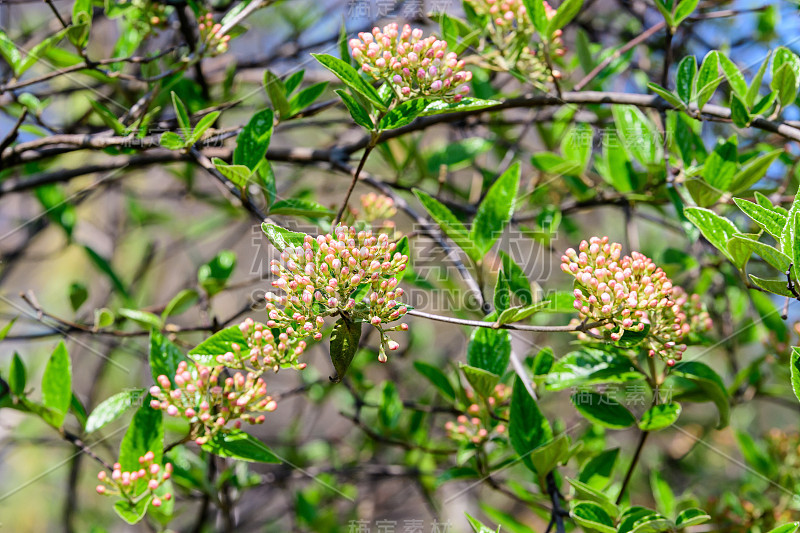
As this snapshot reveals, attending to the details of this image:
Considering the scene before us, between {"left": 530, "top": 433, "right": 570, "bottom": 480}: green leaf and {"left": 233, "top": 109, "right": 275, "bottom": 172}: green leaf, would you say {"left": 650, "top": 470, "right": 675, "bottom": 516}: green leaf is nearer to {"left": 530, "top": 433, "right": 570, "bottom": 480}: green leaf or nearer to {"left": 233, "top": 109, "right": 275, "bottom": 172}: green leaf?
{"left": 530, "top": 433, "right": 570, "bottom": 480}: green leaf

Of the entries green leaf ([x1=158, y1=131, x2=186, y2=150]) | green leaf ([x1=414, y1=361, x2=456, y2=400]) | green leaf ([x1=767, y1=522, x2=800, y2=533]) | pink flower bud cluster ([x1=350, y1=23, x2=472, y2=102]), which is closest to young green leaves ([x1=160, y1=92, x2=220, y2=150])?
green leaf ([x1=158, y1=131, x2=186, y2=150])

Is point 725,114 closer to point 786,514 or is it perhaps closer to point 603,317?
point 603,317

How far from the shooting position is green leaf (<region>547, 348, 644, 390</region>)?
4.31 feet

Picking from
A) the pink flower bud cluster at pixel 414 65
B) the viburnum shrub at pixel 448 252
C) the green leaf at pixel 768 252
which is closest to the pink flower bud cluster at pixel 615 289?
the viburnum shrub at pixel 448 252

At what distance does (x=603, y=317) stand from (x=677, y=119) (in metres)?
0.77

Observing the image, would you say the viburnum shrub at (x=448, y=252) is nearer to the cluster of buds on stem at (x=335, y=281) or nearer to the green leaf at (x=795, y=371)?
the cluster of buds on stem at (x=335, y=281)

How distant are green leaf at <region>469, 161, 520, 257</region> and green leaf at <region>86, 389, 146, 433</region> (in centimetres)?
82

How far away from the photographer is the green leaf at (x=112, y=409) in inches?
54.4

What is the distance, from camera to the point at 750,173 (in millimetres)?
1374

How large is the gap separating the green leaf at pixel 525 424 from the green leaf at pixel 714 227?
1.49 ft

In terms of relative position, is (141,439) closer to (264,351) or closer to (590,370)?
(264,351)

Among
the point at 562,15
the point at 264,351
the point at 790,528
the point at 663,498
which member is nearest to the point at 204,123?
the point at 264,351

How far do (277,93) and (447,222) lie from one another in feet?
1.54

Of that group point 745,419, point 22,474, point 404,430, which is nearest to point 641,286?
point 404,430
